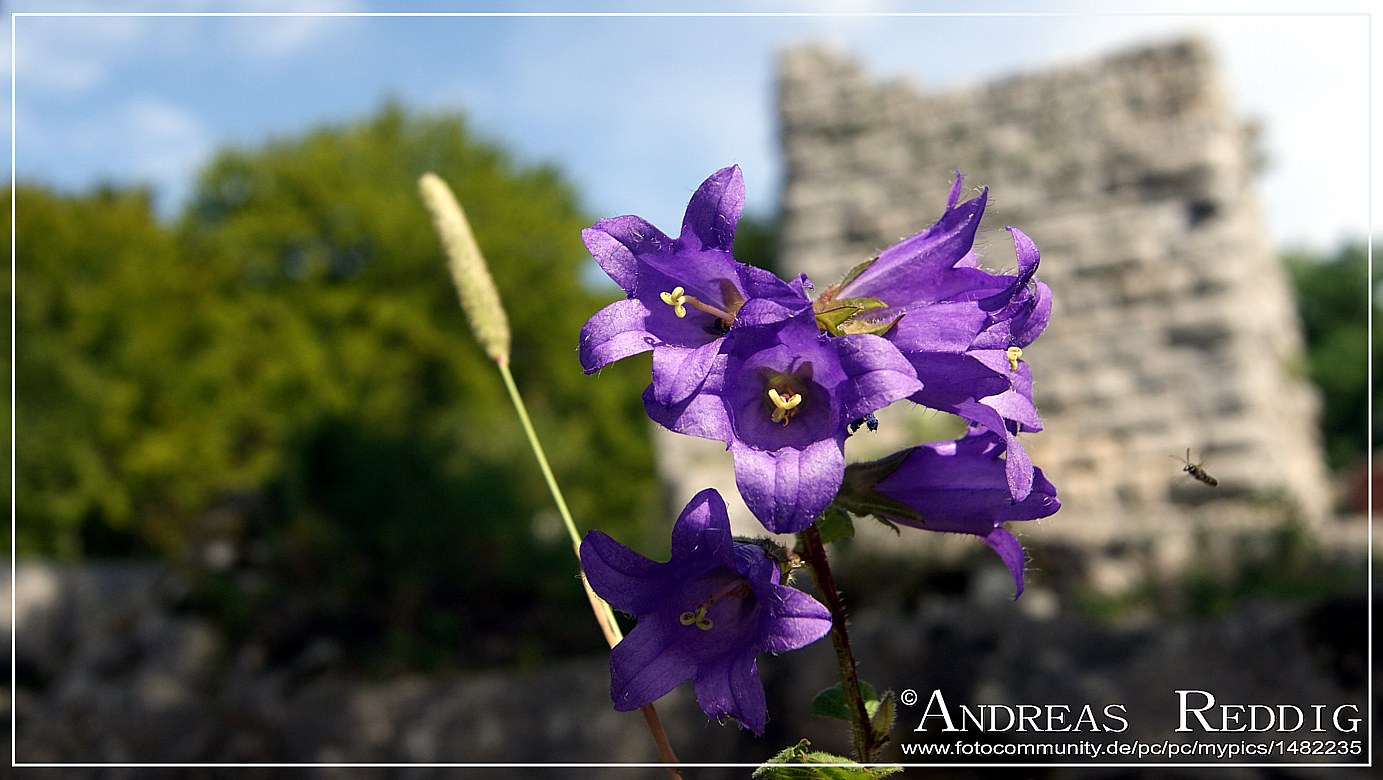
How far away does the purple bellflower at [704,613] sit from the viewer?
2.75 ft

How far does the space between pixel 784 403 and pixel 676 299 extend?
146 millimetres

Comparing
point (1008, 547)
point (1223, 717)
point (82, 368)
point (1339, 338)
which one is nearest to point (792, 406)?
point (1008, 547)

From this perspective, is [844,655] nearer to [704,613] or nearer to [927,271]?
[704,613]

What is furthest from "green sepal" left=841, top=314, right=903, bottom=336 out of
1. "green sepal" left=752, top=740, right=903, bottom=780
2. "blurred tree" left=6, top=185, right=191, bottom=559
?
"blurred tree" left=6, top=185, right=191, bottom=559

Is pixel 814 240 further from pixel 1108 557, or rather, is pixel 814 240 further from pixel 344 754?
pixel 344 754

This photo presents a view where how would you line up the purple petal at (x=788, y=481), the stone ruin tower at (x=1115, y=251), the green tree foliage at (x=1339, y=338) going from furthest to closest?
1. the green tree foliage at (x=1339, y=338)
2. the stone ruin tower at (x=1115, y=251)
3. the purple petal at (x=788, y=481)

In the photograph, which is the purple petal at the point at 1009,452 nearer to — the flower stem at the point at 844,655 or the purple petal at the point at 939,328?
the purple petal at the point at 939,328

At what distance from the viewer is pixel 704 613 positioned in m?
0.95

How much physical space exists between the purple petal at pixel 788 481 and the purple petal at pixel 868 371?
4 centimetres

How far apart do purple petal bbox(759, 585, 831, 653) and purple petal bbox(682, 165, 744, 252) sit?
29cm

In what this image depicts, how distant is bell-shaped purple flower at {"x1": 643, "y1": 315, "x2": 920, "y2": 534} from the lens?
79 centimetres

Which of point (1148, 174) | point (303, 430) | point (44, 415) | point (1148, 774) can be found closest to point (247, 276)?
point (44, 415)

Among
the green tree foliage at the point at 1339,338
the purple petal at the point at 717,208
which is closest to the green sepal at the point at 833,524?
the purple petal at the point at 717,208

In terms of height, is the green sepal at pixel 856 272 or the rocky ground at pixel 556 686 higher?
the green sepal at pixel 856 272
